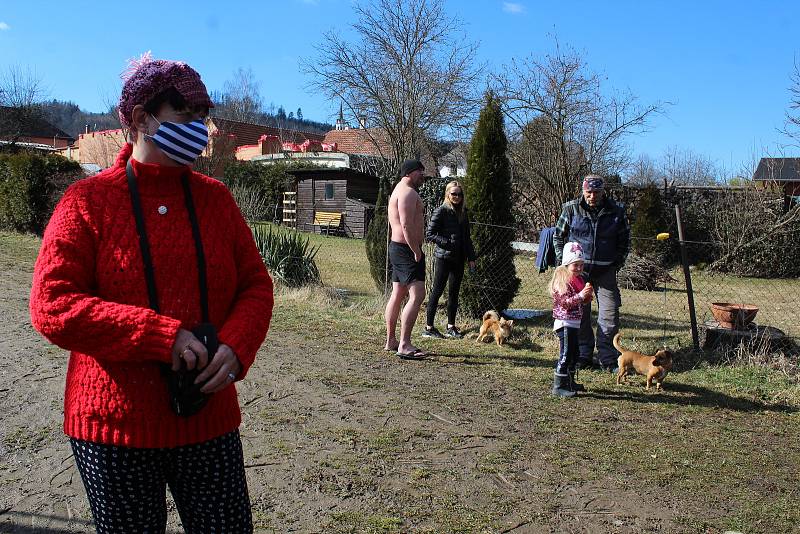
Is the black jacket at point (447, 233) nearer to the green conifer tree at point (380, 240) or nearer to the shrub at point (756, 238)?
the green conifer tree at point (380, 240)

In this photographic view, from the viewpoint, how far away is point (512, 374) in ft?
19.0

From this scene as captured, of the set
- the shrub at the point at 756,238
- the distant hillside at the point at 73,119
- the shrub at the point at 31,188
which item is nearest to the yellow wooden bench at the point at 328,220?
the shrub at the point at 31,188

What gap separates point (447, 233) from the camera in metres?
7.02

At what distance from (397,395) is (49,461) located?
2.37 meters

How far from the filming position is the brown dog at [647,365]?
537 centimetres

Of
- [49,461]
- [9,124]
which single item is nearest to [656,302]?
[49,461]

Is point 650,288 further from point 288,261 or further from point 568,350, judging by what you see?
point 568,350

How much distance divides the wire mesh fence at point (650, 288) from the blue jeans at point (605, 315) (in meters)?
0.90

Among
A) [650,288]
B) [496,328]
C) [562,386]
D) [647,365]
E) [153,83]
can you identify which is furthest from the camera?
[650,288]

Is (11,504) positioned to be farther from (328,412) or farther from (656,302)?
(656,302)

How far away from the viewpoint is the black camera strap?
5.46ft

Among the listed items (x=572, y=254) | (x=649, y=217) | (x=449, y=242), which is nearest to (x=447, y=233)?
(x=449, y=242)

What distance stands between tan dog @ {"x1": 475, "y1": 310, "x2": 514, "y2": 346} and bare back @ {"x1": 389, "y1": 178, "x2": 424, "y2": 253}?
1.36 metres

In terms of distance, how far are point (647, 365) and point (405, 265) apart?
2299mm
